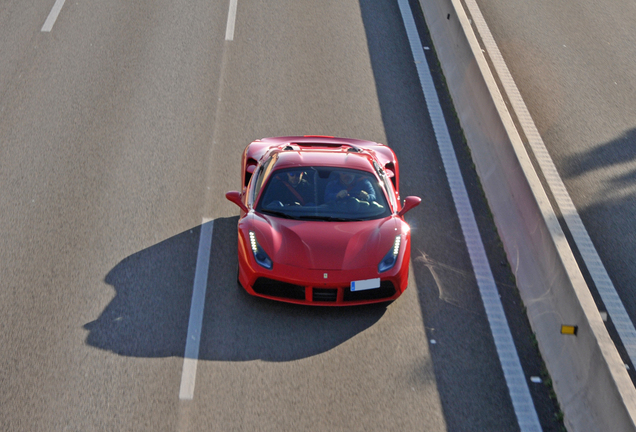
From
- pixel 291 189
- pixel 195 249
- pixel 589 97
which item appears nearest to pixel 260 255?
pixel 291 189

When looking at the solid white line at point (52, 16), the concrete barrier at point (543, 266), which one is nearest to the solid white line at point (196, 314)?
the concrete barrier at point (543, 266)

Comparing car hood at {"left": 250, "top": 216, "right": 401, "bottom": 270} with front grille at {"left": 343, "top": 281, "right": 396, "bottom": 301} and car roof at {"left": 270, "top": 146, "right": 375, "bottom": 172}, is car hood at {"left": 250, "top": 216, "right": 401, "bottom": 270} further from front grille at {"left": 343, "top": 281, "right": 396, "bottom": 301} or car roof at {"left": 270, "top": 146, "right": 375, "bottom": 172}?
car roof at {"left": 270, "top": 146, "right": 375, "bottom": 172}

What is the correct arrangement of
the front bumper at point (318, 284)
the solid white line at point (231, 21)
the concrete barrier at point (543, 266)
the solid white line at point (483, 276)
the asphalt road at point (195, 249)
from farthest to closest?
the solid white line at point (231, 21) < the front bumper at point (318, 284) < the solid white line at point (483, 276) < the asphalt road at point (195, 249) < the concrete barrier at point (543, 266)

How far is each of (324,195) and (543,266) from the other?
2437mm

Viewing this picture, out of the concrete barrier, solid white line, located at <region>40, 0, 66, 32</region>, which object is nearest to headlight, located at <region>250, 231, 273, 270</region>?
the concrete barrier

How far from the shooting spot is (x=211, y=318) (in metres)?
7.02

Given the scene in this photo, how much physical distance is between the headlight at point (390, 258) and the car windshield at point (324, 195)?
469 millimetres

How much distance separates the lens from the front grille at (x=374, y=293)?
6871 mm

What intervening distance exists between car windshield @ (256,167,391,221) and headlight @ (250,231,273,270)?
48 centimetres

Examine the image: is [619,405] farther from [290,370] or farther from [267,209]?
[267,209]

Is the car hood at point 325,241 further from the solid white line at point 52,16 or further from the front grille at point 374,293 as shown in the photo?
the solid white line at point 52,16

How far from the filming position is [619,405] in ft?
16.9

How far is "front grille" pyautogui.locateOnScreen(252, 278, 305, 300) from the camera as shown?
22.6ft

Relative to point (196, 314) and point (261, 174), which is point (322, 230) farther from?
point (196, 314)
